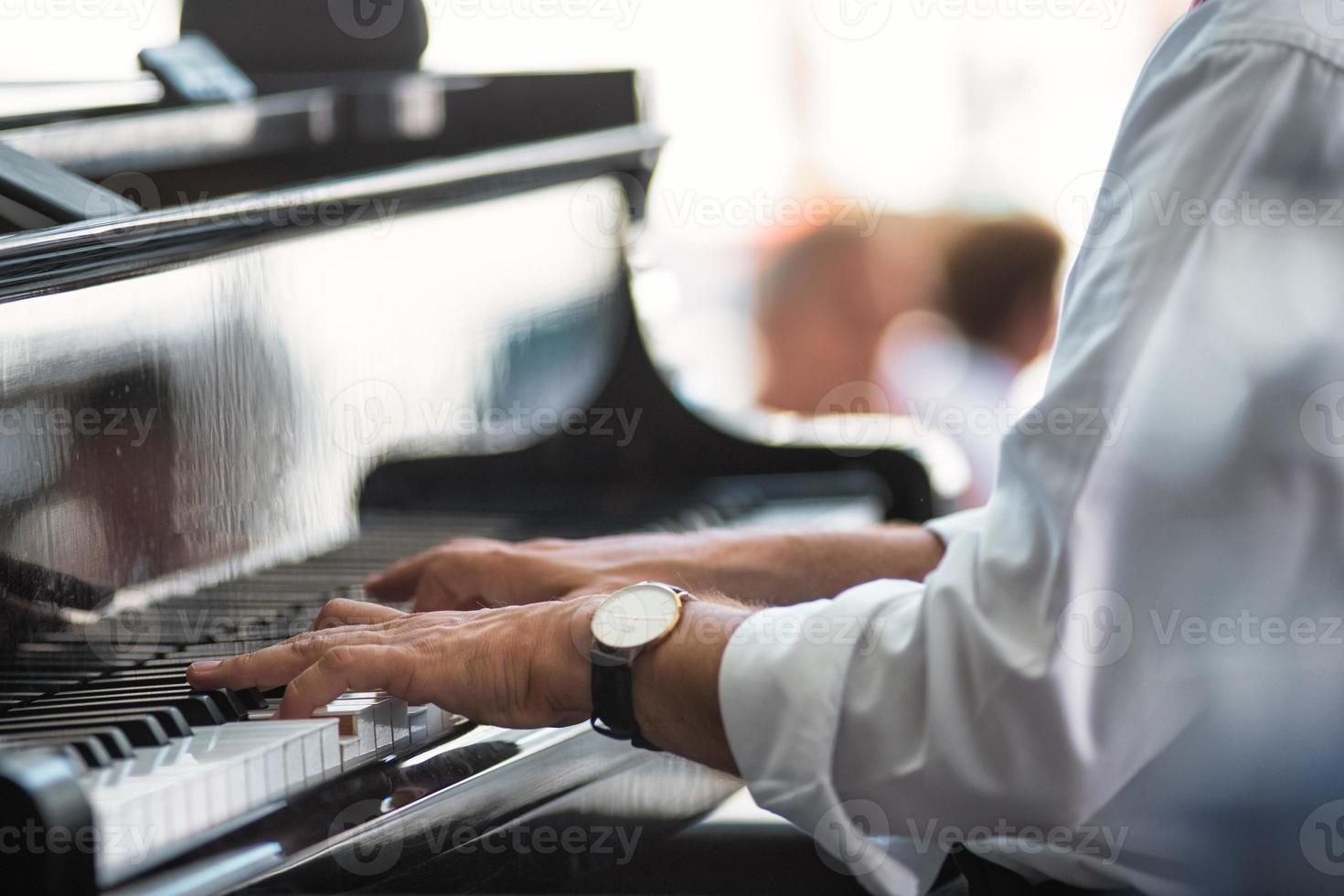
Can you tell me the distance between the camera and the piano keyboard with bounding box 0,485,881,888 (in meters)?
0.81

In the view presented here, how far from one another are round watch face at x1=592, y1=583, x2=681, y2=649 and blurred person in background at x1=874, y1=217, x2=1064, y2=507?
2.90m

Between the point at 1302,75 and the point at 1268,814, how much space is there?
0.53 metres

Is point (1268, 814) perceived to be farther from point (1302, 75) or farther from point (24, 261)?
point (24, 261)

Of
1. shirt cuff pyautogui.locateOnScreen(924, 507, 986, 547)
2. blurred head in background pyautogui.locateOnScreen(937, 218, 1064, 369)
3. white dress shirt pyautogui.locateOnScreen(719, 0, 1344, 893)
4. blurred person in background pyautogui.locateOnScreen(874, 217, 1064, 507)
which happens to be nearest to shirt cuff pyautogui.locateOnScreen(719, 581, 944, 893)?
white dress shirt pyautogui.locateOnScreen(719, 0, 1344, 893)

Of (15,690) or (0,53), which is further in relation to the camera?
(0,53)

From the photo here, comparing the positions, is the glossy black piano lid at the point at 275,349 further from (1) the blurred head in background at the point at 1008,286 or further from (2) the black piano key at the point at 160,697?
(1) the blurred head in background at the point at 1008,286

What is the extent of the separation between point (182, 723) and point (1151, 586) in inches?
26.2

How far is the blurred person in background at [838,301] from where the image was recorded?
439cm

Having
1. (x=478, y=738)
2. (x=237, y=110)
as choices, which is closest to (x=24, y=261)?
(x=478, y=738)

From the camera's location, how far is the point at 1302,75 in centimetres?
88

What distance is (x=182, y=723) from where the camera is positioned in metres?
0.93

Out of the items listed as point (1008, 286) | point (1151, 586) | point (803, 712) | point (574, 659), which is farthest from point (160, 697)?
point (1008, 286)

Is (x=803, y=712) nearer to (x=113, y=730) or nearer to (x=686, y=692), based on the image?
(x=686, y=692)

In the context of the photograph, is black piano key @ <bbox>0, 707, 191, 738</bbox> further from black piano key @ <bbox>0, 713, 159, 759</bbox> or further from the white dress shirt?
the white dress shirt
